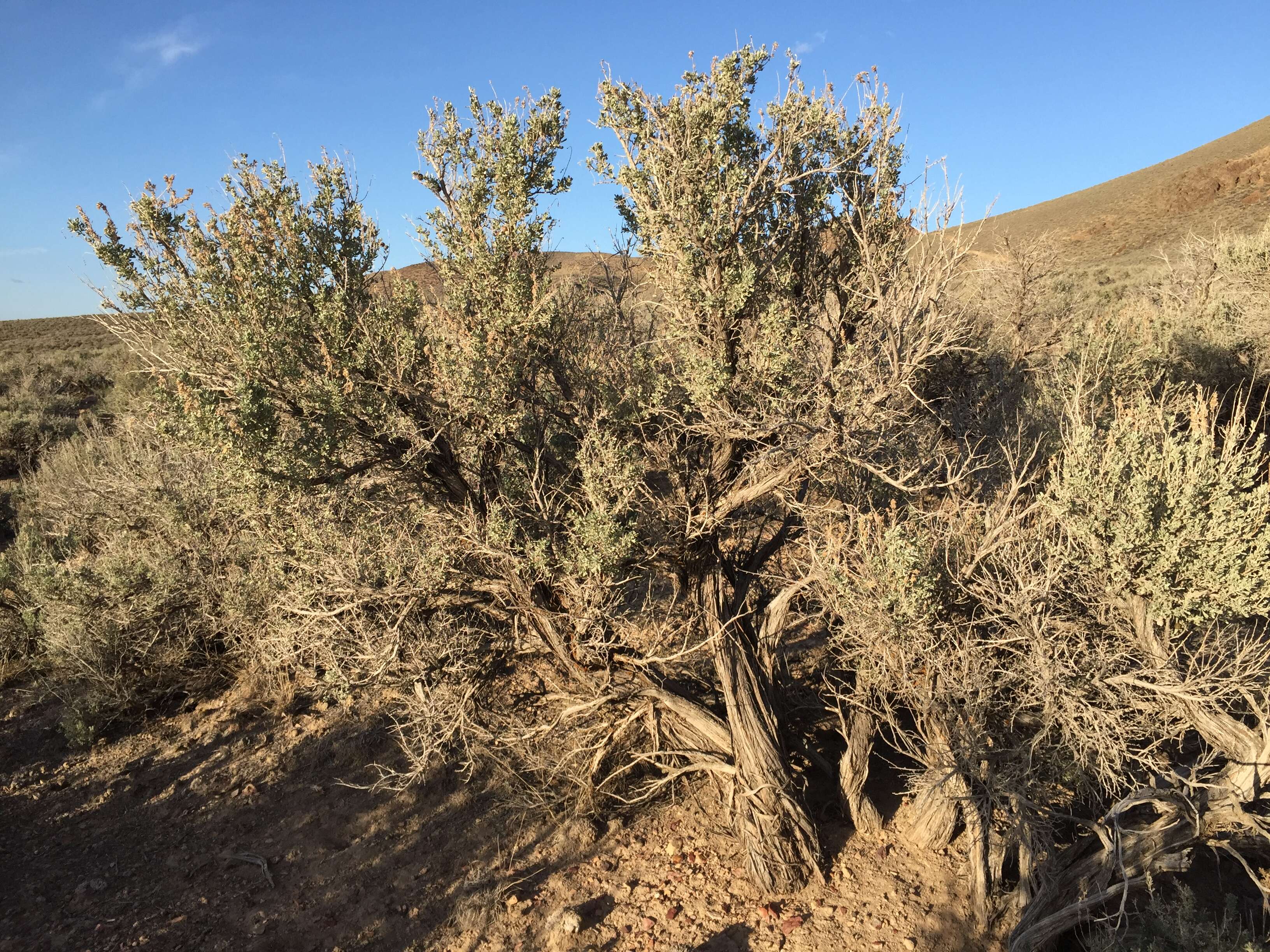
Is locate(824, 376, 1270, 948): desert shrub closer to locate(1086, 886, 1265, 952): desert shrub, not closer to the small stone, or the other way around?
locate(1086, 886, 1265, 952): desert shrub

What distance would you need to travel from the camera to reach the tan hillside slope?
33.3 m

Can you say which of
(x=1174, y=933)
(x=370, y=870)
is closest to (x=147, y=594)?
(x=370, y=870)

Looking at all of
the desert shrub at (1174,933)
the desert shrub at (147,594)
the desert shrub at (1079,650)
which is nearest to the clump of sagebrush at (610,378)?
the desert shrub at (1079,650)

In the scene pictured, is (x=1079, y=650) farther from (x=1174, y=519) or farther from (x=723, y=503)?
(x=723, y=503)

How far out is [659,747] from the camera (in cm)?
762

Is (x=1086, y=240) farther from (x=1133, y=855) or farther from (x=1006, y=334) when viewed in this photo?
(x=1133, y=855)

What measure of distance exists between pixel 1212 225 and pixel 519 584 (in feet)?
128

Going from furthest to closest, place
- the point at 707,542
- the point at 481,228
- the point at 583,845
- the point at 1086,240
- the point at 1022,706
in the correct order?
the point at 1086,240 < the point at 583,845 < the point at 707,542 < the point at 481,228 < the point at 1022,706

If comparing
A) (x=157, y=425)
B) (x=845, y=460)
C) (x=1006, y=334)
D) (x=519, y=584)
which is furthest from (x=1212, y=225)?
(x=157, y=425)

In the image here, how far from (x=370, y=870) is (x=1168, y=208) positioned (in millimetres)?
48696

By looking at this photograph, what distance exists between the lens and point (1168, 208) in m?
38.8

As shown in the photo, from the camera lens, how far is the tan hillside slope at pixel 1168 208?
1310 inches

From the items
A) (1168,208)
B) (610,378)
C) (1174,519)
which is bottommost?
(1174,519)

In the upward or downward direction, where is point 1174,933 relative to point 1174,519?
downward
